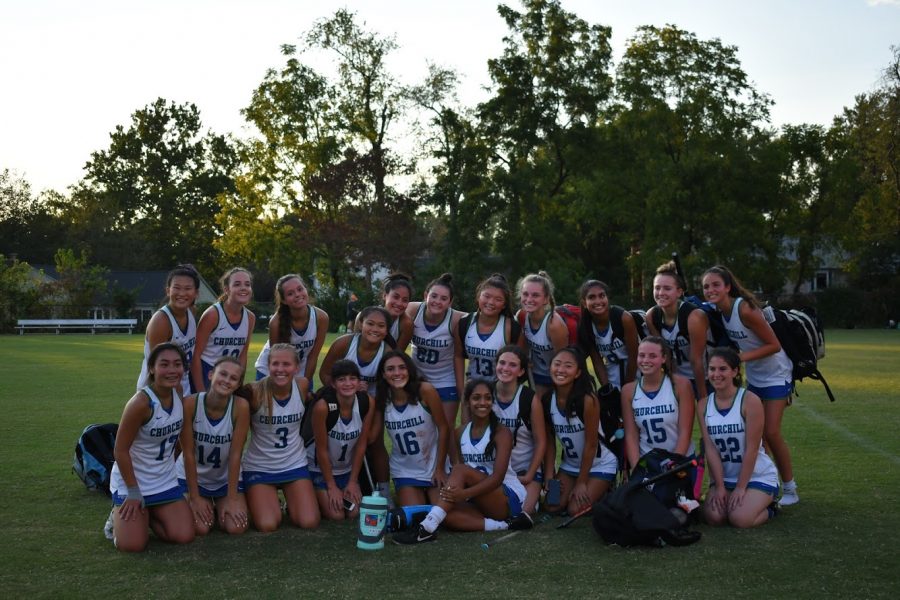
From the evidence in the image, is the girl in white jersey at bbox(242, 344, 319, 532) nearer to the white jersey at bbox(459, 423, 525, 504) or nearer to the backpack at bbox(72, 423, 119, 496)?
the white jersey at bbox(459, 423, 525, 504)

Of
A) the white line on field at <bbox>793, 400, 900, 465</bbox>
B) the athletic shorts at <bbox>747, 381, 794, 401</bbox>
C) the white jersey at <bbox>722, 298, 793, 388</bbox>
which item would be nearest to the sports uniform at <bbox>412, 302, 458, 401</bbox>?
the white jersey at <bbox>722, 298, 793, 388</bbox>

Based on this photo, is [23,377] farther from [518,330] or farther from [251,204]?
[251,204]

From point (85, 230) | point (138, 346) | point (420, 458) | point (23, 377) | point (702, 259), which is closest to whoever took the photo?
point (420, 458)

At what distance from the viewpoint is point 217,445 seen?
5746 mm

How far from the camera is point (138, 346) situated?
26938 millimetres

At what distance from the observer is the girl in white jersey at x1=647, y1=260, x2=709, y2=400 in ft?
20.5

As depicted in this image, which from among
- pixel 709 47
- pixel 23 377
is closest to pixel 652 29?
pixel 709 47

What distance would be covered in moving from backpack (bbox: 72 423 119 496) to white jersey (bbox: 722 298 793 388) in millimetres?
4491

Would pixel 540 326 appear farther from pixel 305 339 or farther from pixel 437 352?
pixel 305 339

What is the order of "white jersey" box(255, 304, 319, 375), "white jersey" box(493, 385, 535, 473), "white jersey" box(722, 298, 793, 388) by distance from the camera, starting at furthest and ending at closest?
"white jersey" box(255, 304, 319, 375), "white jersey" box(722, 298, 793, 388), "white jersey" box(493, 385, 535, 473)

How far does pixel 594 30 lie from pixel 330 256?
16.0m

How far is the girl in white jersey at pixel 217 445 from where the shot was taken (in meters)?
5.62

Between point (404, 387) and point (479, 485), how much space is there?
835 millimetres

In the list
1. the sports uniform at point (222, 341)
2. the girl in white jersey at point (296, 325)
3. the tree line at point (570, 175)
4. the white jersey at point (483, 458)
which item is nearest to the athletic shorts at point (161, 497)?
the girl in white jersey at point (296, 325)
